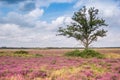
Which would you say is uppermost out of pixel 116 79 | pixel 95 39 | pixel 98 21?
pixel 98 21

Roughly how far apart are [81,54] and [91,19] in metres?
14.7

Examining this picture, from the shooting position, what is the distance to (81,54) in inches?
2275

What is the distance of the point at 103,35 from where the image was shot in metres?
70.2

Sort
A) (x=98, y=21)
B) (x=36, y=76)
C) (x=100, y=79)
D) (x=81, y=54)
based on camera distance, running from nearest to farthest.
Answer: (x=100, y=79) → (x=36, y=76) → (x=81, y=54) → (x=98, y=21)

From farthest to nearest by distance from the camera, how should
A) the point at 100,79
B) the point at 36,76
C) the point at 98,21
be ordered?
the point at 98,21 < the point at 36,76 < the point at 100,79

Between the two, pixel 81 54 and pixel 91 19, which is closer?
pixel 81 54

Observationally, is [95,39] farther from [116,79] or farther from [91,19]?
[116,79]

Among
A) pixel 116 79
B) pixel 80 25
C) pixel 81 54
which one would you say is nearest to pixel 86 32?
pixel 80 25

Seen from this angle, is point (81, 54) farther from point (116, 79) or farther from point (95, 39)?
point (116, 79)

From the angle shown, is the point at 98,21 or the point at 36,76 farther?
the point at 98,21

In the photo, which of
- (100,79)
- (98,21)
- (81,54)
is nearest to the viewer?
(100,79)

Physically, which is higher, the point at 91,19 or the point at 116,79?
the point at 91,19

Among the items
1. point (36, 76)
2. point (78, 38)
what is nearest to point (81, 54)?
point (78, 38)

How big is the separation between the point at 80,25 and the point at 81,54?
13.2 m
